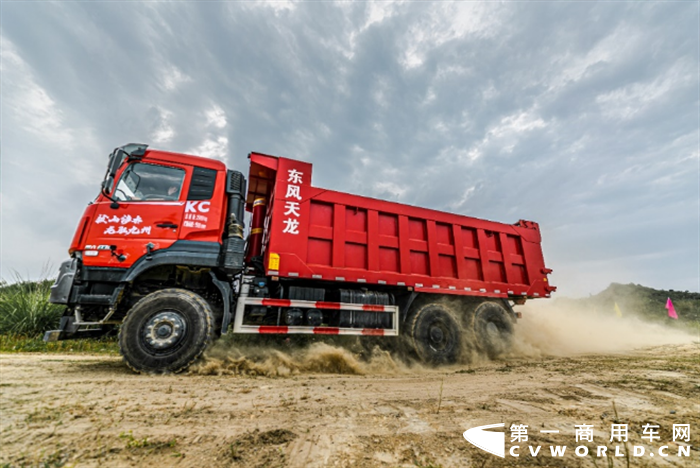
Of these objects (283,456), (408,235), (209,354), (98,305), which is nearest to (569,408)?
(283,456)

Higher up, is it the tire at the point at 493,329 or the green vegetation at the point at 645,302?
the green vegetation at the point at 645,302

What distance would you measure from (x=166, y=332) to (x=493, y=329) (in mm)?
6239

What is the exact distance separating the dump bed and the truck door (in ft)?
4.89

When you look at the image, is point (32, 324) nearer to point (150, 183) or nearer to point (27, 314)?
point (27, 314)

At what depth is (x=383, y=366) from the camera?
516cm

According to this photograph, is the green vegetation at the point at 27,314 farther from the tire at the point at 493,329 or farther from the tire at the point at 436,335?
the tire at the point at 493,329

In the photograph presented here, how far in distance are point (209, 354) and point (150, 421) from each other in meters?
2.86

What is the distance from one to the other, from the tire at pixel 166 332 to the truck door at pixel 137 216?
77 centimetres

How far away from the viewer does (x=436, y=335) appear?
229 inches

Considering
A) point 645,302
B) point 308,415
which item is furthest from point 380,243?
point 645,302

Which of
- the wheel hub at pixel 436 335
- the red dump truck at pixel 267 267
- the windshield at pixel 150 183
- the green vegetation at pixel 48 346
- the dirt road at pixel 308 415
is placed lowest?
the dirt road at pixel 308 415

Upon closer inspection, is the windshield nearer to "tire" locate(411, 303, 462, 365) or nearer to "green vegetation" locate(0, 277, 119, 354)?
"green vegetation" locate(0, 277, 119, 354)

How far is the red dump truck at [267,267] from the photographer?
411cm

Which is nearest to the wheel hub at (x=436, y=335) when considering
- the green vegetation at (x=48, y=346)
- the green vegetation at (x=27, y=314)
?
the green vegetation at (x=48, y=346)
